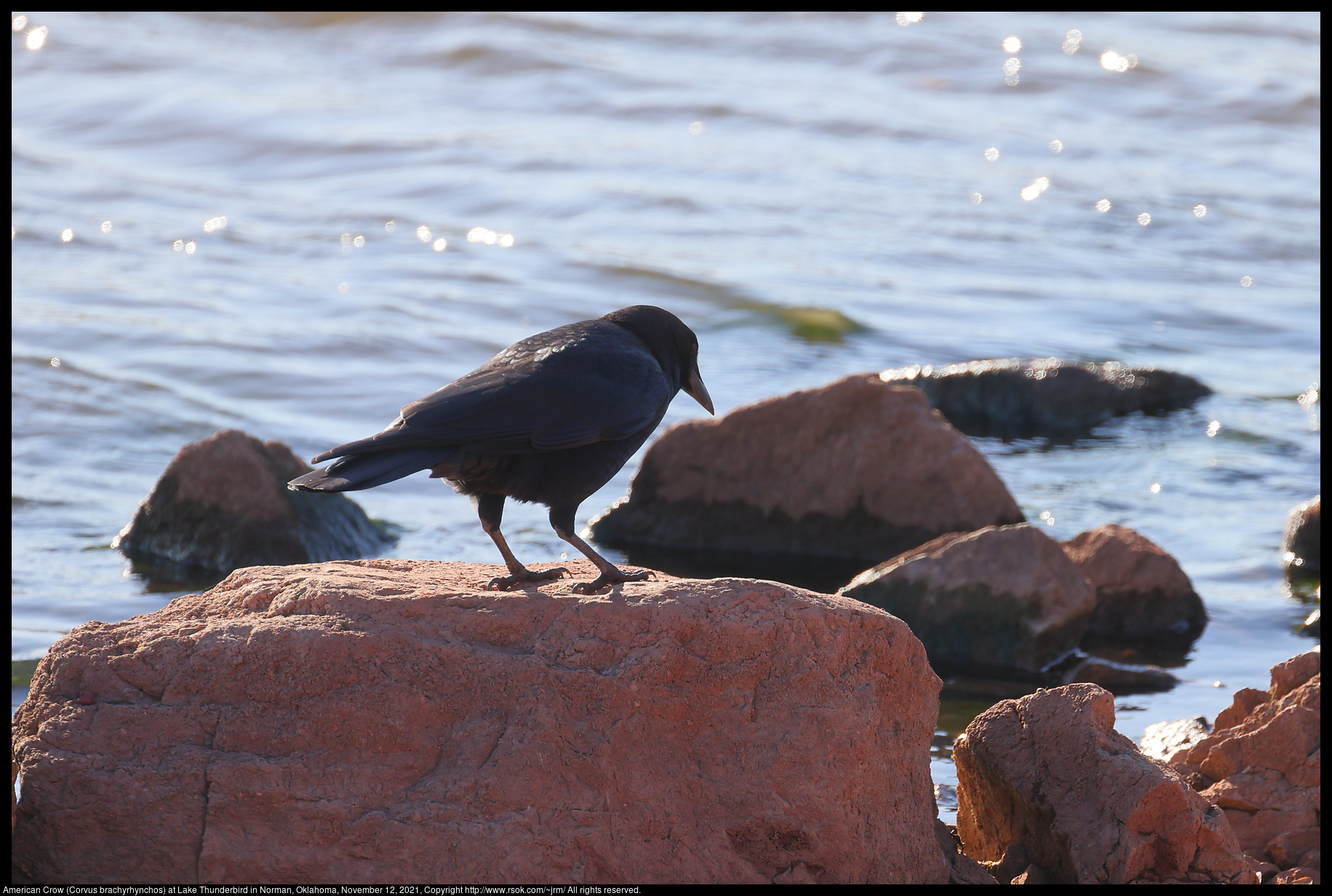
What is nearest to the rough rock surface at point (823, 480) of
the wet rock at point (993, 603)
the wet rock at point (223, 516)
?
the wet rock at point (993, 603)

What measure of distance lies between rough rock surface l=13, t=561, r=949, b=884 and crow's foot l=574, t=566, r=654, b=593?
161 mm

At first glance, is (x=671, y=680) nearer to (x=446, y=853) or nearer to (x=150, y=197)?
(x=446, y=853)

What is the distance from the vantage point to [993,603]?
21.4 feet

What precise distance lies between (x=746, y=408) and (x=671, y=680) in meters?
4.63

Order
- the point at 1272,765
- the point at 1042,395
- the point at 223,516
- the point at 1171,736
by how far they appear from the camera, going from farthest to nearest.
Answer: the point at 1042,395, the point at 223,516, the point at 1171,736, the point at 1272,765

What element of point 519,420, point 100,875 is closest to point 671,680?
point 519,420

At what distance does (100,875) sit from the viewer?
3408mm

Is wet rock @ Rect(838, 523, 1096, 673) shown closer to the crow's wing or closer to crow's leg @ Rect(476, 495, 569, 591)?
the crow's wing

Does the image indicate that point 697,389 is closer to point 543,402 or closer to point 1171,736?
point 543,402

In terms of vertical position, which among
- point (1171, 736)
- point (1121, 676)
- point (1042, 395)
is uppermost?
point (1171, 736)

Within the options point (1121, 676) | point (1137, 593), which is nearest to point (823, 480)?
point (1137, 593)

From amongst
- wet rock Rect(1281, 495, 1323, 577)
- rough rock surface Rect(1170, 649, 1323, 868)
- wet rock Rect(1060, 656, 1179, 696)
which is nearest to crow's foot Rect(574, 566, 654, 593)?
rough rock surface Rect(1170, 649, 1323, 868)

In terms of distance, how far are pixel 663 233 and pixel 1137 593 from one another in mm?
9692

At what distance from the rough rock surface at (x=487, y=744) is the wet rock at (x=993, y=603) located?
2.72 metres
